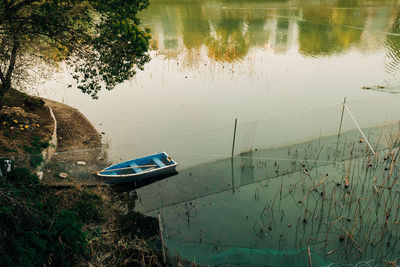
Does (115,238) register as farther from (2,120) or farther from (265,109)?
(265,109)

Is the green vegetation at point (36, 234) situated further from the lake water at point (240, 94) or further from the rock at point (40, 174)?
the lake water at point (240, 94)

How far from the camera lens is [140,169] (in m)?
13.2

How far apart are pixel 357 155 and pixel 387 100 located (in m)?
3.05

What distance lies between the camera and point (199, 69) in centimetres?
2616

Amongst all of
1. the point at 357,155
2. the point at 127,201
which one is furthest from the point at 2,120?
the point at 357,155

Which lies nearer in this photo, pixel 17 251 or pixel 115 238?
pixel 17 251

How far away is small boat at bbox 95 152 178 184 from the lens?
499 inches

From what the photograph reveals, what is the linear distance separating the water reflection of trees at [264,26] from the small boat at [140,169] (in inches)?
615

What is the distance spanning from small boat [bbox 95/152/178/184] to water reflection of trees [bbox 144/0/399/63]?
51.3 feet

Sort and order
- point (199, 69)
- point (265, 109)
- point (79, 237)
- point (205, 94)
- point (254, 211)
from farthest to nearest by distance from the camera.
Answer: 1. point (199, 69)
2. point (205, 94)
3. point (265, 109)
4. point (254, 211)
5. point (79, 237)

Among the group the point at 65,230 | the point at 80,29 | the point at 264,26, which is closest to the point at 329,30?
the point at 264,26

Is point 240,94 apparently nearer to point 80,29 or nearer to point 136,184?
point 136,184

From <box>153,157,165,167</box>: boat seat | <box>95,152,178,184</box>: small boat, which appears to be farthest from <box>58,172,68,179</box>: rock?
<box>153,157,165,167</box>: boat seat

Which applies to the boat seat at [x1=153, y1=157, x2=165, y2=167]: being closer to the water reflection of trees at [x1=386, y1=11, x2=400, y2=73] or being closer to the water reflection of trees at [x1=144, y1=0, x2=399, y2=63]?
the water reflection of trees at [x1=144, y1=0, x2=399, y2=63]
